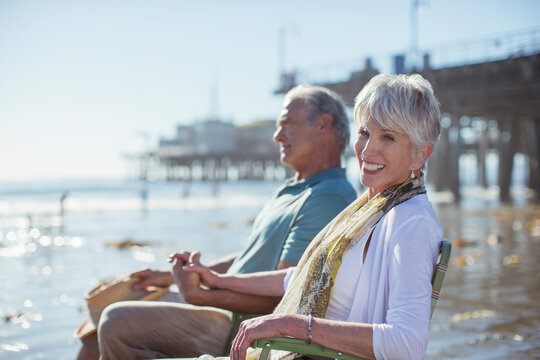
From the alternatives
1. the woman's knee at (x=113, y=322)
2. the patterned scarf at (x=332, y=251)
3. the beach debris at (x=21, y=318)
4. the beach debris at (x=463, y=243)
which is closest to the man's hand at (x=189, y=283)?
the woman's knee at (x=113, y=322)

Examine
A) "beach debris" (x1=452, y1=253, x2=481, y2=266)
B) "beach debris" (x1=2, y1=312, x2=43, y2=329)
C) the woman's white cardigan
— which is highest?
the woman's white cardigan

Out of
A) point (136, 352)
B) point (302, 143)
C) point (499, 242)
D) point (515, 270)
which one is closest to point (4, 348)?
point (136, 352)

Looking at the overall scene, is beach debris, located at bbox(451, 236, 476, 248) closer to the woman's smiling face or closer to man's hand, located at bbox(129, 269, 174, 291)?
man's hand, located at bbox(129, 269, 174, 291)

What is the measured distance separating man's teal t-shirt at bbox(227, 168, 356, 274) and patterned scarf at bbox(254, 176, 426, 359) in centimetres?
64

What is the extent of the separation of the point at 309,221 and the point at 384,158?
794 mm

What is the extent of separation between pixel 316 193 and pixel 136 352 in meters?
1.02

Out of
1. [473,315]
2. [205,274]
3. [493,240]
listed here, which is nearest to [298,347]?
[205,274]

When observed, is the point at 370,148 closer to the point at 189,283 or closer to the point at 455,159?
the point at 189,283

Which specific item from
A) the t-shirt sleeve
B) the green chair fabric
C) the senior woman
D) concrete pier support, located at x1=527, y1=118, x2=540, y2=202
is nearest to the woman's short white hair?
the senior woman

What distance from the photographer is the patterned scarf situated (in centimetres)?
160

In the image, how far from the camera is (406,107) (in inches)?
63.2

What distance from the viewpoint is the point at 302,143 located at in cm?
287

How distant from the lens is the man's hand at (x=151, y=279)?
260 cm

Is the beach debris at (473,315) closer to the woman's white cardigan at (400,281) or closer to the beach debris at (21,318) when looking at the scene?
the woman's white cardigan at (400,281)
